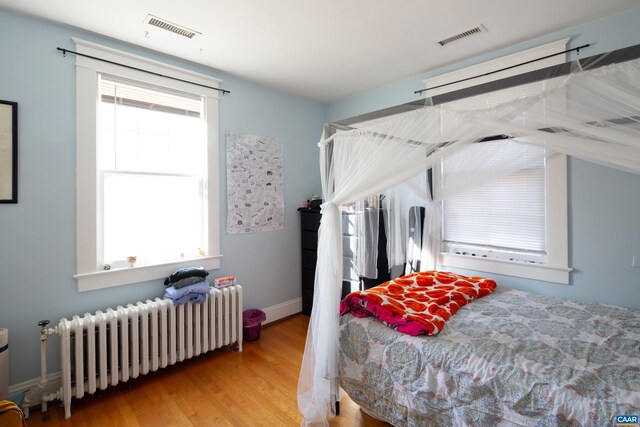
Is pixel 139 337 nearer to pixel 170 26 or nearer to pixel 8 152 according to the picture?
pixel 8 152

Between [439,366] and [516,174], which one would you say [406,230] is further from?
[439,366]

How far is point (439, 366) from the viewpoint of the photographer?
5.16ft

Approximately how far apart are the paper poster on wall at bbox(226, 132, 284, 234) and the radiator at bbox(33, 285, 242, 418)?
814mm

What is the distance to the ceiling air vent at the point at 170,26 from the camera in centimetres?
225

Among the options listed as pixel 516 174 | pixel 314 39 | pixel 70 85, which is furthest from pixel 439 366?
pixel 70 85

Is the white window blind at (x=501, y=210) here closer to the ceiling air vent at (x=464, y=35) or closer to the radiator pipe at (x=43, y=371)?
the ceiling air vent at (x=464, y=35)

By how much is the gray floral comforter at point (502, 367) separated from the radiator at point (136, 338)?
1.41 metres

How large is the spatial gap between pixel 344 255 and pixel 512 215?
5.49 ft

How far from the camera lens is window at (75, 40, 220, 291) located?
95.7 inches

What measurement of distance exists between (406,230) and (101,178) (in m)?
2.84

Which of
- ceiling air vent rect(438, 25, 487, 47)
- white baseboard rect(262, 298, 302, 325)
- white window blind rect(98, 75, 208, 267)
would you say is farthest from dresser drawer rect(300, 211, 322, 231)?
ceiling air vent rect(438, 25, 487, 47)

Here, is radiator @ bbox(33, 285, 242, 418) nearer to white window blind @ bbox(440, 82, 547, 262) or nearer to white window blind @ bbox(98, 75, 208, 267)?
white window blind @ bbox(98, 75, 208, 267)

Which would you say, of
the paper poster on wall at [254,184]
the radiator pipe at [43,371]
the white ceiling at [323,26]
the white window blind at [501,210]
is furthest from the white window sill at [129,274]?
the white window blind at [501,210]

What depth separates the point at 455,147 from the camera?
173 cm
